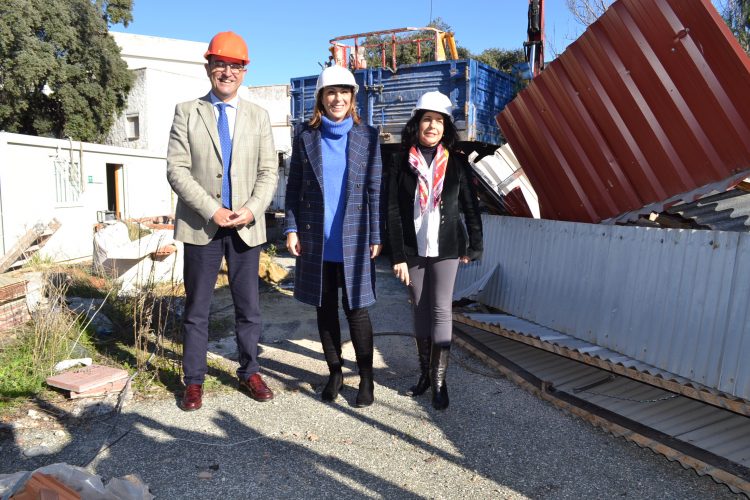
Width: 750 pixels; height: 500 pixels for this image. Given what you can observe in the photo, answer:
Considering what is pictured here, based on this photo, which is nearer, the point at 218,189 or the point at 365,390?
the point at 218,189

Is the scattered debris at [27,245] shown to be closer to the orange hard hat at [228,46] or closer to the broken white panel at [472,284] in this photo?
the orange hard hat at [228,46]

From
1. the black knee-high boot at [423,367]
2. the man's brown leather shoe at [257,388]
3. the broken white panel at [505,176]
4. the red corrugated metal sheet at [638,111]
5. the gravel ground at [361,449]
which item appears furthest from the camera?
the broken white panel at [505,176]

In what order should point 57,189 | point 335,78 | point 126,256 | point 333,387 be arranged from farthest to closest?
point 57,189 < point 126,256 < point 333,387 < point 335,78

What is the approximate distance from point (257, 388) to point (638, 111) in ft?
10.3

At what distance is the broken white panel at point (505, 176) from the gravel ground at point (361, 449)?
204cm

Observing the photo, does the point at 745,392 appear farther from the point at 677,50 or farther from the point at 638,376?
the point at 677,50

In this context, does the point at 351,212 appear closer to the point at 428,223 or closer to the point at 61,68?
the point at 428,223

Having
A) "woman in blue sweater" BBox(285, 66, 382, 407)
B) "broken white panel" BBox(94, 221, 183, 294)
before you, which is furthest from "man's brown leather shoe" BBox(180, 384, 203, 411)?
"broken white panel" BBox(94, 221, 183, 294)

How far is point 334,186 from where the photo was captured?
3.22 metres

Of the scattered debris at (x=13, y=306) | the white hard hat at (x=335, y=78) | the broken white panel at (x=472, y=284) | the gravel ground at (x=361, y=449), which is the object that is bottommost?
the gravel ground at (x=361, y=449)

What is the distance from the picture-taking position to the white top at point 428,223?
319 cm

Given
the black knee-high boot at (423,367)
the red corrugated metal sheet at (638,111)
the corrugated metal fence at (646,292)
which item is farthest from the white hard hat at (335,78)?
the corrugated metal fence at (646,292)

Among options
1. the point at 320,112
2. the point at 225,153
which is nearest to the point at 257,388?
the point at 225,153

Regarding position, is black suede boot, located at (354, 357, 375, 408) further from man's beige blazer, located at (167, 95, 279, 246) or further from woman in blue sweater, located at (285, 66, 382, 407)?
man's beige blazer, located at (167, 95, 279, 246)
